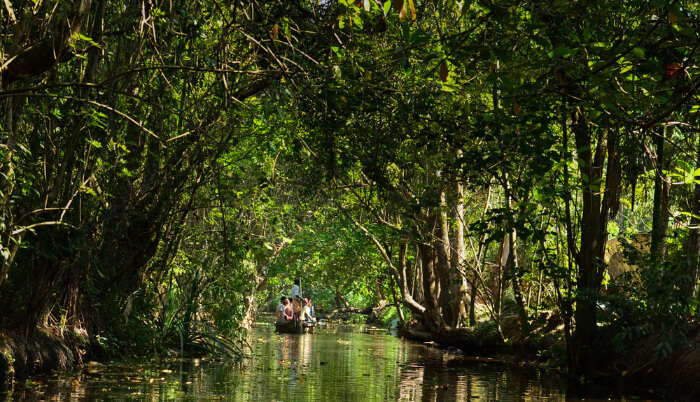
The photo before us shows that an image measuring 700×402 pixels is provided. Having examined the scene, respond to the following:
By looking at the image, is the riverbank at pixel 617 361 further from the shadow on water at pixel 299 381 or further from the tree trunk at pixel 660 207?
the tree trunk at pixel 660 207

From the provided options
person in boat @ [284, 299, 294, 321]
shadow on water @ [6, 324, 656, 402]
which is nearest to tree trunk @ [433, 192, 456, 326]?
shadow on water @ [6, 324, 656, 402]

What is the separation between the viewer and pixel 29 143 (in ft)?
28.0

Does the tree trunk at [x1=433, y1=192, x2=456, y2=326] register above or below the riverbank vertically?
above

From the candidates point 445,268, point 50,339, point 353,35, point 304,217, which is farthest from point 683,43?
point 304,217

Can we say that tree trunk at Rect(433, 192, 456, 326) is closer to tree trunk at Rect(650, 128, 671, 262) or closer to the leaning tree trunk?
the leaning tree trunk

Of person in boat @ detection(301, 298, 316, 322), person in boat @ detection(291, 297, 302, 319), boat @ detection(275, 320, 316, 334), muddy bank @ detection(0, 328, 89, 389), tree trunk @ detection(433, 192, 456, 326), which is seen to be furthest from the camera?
person in boat @ detection(301, 298, 316, 322)

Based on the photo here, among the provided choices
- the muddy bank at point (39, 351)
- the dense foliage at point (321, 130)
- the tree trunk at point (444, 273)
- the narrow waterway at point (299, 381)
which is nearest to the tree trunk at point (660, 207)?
the dense foliage at point (321, 130)

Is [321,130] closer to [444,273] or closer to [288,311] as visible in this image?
[444,273]

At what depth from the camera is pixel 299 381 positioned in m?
10.5

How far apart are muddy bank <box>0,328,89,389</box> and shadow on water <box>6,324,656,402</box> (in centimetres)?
22

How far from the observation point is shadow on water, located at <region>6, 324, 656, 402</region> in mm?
8633

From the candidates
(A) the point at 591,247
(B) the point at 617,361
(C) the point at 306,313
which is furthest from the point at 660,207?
(C) the point at 306,313

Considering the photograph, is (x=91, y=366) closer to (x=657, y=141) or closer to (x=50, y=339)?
(x=50, y=339)

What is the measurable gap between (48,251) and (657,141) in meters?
8.95
